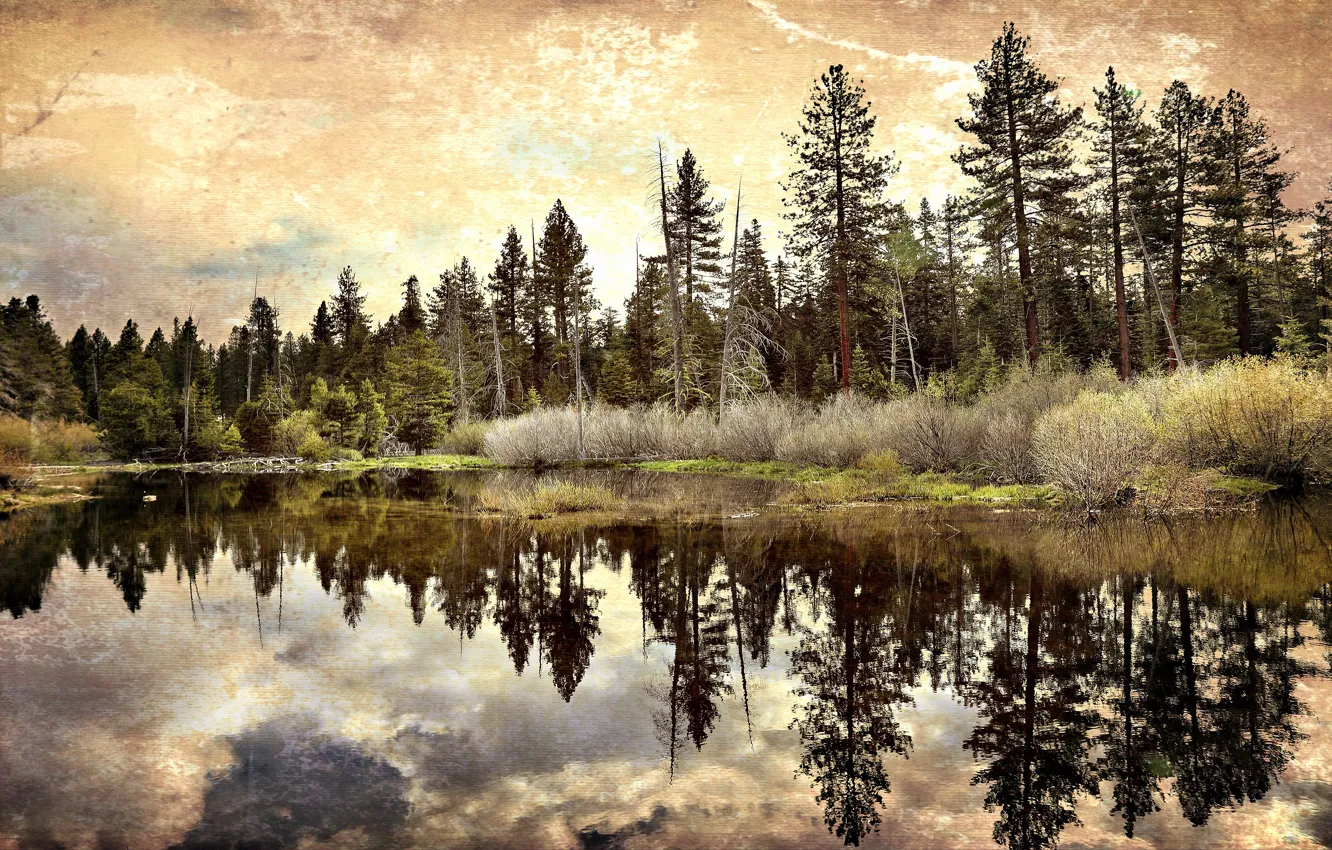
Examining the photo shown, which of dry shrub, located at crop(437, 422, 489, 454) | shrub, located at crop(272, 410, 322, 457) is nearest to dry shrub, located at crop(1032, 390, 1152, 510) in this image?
dry shrub, located at crop(437, 422, 489, 454)

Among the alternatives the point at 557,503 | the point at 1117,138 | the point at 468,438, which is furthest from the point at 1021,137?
the point at 468,438

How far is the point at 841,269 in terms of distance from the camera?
103 ft

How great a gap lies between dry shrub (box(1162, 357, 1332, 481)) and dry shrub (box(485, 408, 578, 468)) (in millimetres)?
22098

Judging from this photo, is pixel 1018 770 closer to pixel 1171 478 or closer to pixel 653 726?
pixel 653 726

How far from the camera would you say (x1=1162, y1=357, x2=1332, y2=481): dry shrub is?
57.5 ft

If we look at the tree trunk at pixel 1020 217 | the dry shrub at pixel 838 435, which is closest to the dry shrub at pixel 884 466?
the dry shrub at pixel 838 435

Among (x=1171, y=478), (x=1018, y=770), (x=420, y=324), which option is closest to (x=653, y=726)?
(x=1018, y=770)

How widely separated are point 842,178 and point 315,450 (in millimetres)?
30301

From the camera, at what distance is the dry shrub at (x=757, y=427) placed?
28016 millimetres

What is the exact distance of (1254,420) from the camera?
60.2 ft

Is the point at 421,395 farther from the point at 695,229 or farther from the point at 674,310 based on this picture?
the point at 695,229

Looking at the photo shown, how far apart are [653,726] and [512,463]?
96.8 feet

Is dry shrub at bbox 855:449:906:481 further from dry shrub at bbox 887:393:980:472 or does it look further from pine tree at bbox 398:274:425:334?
pine tree at bbox 398:274:425:334

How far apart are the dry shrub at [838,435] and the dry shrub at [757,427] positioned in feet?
2.11
